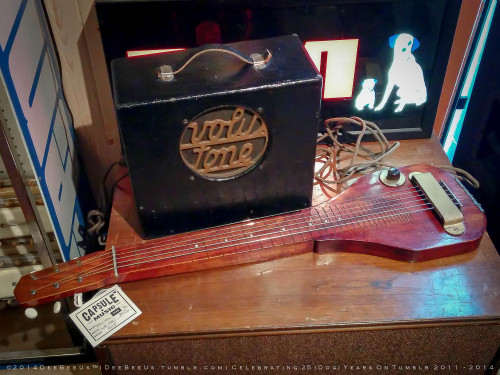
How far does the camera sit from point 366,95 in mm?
1124

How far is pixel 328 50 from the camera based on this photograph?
106 centimetres

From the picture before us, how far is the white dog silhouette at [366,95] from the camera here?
43.6 inches

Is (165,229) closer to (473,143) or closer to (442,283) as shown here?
(442,283)

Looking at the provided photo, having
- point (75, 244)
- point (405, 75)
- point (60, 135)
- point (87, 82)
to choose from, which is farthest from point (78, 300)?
point (405, 75)

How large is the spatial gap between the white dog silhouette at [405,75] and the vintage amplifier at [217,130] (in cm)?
24

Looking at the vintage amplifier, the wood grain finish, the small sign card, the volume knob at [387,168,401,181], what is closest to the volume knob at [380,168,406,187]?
the volume knob at [387,168,401,181]

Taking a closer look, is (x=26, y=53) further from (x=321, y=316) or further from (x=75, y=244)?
(x=321, y=316)

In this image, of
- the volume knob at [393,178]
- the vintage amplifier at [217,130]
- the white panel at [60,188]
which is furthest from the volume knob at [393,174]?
the white panel at [60,188]

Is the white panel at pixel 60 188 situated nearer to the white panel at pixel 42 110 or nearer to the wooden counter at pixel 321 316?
the white panel at pixel 42 110

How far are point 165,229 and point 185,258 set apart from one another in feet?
0.26

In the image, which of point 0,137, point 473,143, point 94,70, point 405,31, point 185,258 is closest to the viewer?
point 0,137

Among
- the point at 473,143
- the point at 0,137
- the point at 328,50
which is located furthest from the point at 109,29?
the point at 473,143

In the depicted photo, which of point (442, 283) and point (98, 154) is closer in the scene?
point (442, 283)

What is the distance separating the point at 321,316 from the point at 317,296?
0.04 metres
